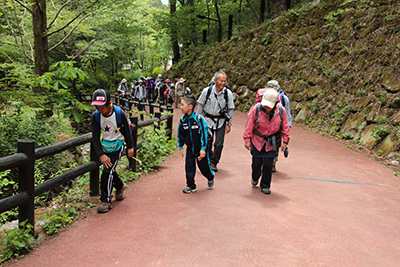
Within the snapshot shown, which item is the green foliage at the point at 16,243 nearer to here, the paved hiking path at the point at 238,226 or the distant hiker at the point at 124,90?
the paved hiking path at the point at 238,226

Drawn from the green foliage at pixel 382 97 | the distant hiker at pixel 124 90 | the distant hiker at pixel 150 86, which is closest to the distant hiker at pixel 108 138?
the green foliage at pixel 382 97

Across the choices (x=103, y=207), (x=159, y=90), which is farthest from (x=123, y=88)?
(x=103, y=207)

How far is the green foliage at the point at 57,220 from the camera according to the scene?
3.53 m

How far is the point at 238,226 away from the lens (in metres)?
3.77

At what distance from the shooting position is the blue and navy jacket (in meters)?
4.64

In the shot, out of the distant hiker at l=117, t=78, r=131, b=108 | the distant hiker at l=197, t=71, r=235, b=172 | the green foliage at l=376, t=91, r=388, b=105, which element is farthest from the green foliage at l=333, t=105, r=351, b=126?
the distant hiker at l=117, t=78, r=131, b=108

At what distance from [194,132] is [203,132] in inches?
5.7

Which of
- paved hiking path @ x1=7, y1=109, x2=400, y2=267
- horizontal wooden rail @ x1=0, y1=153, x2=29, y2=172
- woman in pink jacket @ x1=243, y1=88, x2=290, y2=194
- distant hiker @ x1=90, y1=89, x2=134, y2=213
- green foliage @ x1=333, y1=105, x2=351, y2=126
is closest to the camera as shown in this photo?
horizontal wooden rail @ x1=0, y1=153, x2=29, y2=172

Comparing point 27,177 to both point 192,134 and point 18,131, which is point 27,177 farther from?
point 18,131

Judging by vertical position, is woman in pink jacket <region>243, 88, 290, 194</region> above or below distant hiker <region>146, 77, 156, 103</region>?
below

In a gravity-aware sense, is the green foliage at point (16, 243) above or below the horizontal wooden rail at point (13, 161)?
below

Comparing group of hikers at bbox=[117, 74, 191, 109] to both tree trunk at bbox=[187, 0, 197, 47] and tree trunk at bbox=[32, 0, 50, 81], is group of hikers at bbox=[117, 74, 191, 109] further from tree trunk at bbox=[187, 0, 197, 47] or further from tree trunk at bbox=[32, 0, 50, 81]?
tree trunk at bbox=[32, 0, 50, 81]

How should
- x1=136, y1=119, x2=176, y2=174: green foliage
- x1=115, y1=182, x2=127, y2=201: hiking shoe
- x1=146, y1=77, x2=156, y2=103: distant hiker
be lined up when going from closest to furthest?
x1=115, y1=182, x2=127, y2=201: hiking shoe → x1=136, y1=119, x2=176, y2=174: green foliage → x1=146, y1=77, x2=156, y2=103: distant hiker

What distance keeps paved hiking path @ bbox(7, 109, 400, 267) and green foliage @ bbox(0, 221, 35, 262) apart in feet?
0.34
